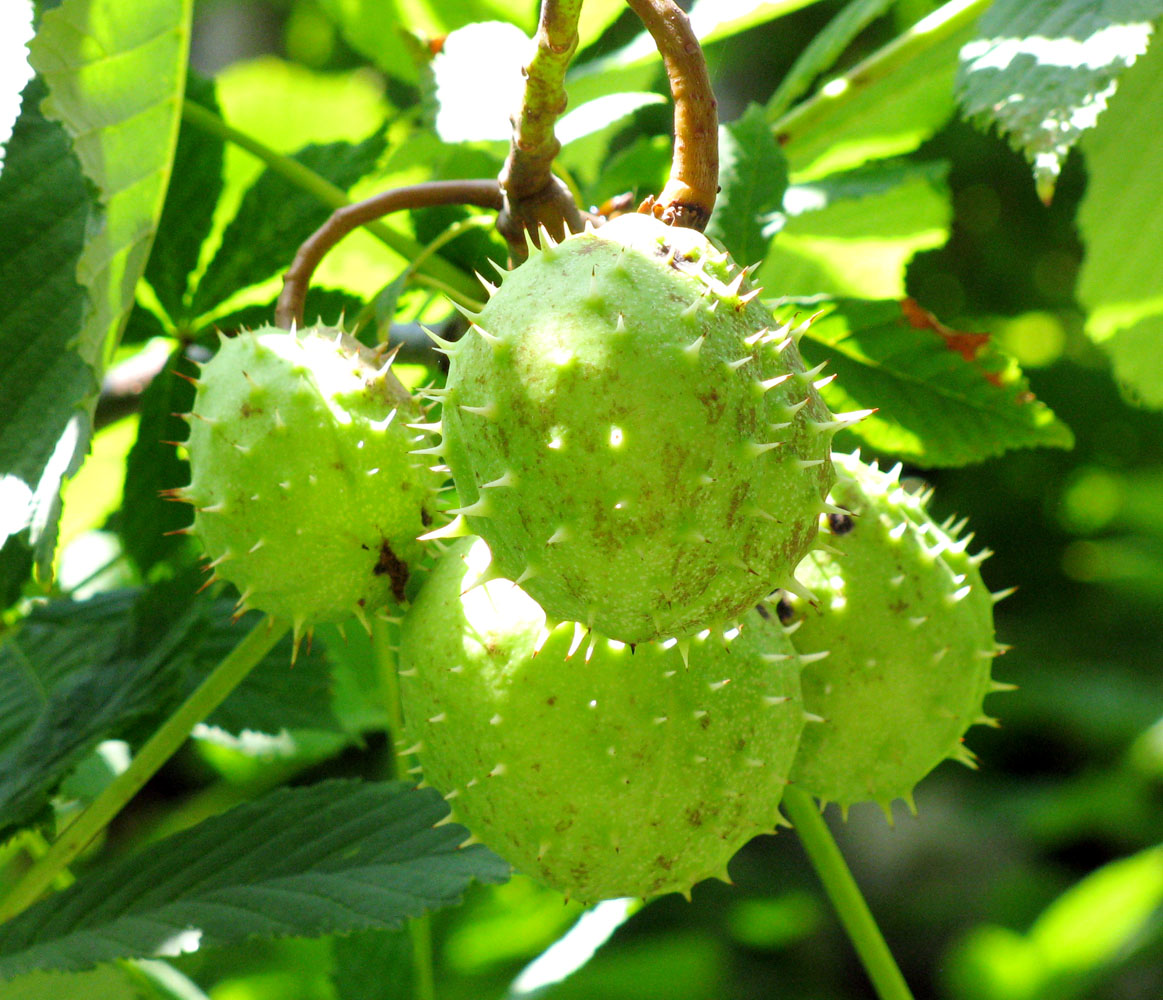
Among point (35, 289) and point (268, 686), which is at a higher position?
point (35, 289)

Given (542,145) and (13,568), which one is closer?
(542,145)

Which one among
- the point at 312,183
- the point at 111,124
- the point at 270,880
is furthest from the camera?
the point at 312,183

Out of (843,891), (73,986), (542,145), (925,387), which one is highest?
(542,145)

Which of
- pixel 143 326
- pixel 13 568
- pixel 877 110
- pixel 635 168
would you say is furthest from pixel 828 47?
pixel 13 568

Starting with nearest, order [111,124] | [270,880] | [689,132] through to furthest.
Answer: [689,132] < [111,124] < [270,880]

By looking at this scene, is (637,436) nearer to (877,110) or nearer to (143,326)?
(143,326)

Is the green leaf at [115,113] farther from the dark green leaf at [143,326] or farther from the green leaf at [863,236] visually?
the green leaf at [863,236]
